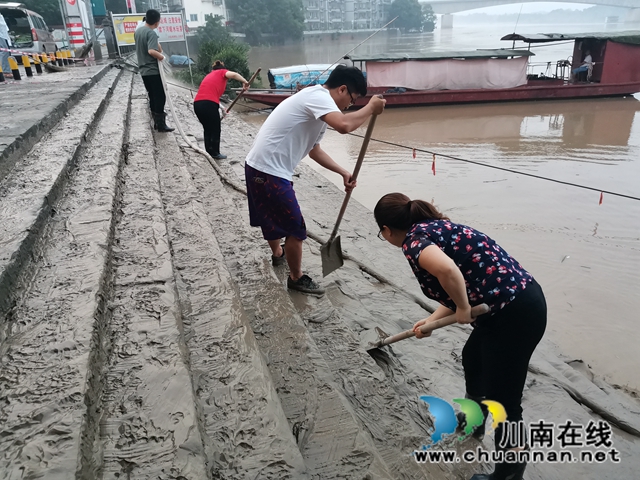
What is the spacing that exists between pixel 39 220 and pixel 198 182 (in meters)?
2.61

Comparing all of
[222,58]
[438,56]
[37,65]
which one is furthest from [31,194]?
[222,58]

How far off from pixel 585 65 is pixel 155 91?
18.4 m

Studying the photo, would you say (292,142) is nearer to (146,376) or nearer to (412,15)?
(146,376)

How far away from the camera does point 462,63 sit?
17.8 m

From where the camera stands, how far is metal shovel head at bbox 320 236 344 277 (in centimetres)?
319

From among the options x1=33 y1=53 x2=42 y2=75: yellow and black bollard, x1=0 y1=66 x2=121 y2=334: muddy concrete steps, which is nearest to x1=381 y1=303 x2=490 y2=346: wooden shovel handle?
x1=0 y1=66 x2=121 y2=334: muddy concrete steps

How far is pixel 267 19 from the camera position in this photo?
50.5m

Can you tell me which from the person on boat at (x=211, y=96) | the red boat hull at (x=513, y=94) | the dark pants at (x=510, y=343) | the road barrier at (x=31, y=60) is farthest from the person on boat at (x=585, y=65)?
the dark pants at (x=510, y=343)

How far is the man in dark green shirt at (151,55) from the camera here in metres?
6.02

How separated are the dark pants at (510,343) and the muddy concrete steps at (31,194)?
1.93 meters

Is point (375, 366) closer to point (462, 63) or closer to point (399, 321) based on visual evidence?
point (399, 321)

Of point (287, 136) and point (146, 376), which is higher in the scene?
point (287, 136)

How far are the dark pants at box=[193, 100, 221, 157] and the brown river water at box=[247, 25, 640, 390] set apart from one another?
2.53m

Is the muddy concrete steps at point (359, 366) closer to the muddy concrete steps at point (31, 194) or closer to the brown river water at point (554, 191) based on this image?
the muddy concrete steps at point (31, 194)
